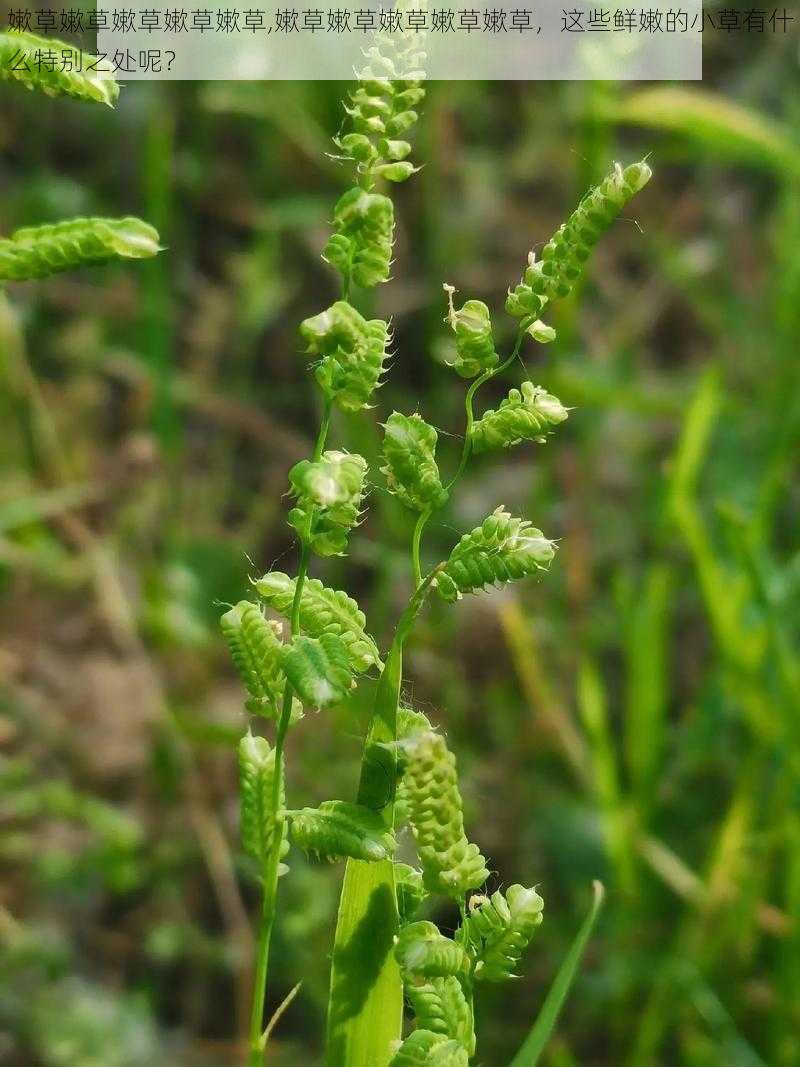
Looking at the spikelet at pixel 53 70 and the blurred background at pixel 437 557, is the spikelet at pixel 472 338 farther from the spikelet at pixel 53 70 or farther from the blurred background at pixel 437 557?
the blurred background at pixel 437 557

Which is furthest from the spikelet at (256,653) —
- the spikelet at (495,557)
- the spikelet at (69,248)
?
the spikelet at (69,248)

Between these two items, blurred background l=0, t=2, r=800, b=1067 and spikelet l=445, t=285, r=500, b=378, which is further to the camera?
blurred background l=0, t=2, r=800, b=1067

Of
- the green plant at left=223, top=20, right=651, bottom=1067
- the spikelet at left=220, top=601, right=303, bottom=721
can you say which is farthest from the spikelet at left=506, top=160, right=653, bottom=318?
the spikelet at left=220, top=601, right=303, bottom=721

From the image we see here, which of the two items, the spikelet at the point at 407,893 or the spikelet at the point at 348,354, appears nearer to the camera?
the spikelet at the point at 348,354

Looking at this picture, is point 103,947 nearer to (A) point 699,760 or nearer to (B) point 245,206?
(A) point 699,760

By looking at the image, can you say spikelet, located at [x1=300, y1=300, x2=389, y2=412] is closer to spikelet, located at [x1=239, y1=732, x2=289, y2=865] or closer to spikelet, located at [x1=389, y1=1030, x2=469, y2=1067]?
spikelet, located at [x1=239, y1=732, x2=289, y2=865]

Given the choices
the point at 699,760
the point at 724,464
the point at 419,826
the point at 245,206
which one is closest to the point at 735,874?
the point at 699,760

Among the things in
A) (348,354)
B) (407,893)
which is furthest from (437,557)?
(348,354)
